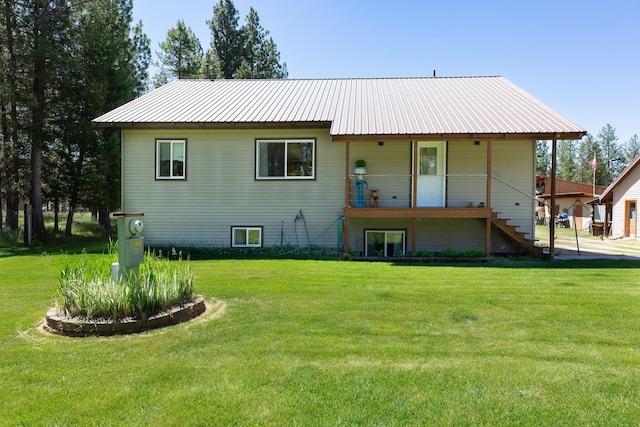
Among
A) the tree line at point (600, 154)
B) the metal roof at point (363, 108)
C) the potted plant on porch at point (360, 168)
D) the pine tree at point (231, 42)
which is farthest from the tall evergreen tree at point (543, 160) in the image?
the potted plant on porch at point (360, 168)

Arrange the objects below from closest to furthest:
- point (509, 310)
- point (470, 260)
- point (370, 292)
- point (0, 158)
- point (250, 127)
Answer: point (509, 310), point (370, 292), point (470, 260), point (250, 127), point (0, 158)

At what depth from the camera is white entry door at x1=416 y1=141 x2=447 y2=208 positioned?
36.9 ft

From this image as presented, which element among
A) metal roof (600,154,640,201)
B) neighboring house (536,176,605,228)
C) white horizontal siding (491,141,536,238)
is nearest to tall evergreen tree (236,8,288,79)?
white horizontal siding (491,141,536,238)

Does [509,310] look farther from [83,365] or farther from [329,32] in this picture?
[329,32]

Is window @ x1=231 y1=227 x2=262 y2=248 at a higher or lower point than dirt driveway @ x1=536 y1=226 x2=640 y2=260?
higher

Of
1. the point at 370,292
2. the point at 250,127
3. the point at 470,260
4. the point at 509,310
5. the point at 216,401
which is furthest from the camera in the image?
the point at 250,127

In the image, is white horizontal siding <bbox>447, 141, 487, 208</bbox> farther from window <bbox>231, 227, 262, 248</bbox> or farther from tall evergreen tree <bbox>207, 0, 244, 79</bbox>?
tall evergreen tree <bbox>207, 0, 244, 79</bbox>

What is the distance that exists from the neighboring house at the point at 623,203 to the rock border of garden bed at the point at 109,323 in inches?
882

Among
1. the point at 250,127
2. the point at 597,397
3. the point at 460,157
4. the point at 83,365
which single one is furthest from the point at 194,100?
the point at 597,397

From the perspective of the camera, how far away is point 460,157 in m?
11.3

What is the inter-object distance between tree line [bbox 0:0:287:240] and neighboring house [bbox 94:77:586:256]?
7.06 metres

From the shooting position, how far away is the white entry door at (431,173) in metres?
11.2

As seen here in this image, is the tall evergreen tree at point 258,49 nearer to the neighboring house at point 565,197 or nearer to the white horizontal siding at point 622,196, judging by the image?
the white horizontal siding at point 622,196

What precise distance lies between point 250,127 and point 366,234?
4532mm
